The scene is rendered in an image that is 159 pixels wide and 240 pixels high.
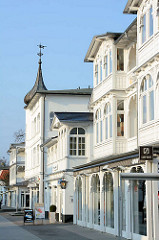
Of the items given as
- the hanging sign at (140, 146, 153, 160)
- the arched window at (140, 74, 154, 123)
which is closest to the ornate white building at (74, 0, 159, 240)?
the arched window at (140, 74, 154, 123)

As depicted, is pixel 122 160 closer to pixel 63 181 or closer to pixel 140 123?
pixel 140 123

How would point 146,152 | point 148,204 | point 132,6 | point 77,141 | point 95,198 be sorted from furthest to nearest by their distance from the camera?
1. point 77,141
2. point 95,198
3. point 132,6
4. point 148,204
5. point 146,152

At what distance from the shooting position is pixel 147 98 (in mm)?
18594

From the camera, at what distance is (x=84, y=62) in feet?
96.3

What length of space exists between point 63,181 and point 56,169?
13.5ft

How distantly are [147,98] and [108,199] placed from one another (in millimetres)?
7647

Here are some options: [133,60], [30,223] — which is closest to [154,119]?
[133,60]

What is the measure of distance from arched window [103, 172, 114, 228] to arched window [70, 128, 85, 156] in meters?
8.99

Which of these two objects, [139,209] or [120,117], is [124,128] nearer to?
[120,117]

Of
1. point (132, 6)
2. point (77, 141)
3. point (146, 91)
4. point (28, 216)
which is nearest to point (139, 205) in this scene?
point (146, 91)

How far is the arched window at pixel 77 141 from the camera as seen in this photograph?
34031mm

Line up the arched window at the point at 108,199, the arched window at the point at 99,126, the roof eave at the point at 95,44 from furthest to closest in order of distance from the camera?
the arched window at the point at 99,126 → the roof eave at the point at 95,44 → the arched window at the point at 108,199

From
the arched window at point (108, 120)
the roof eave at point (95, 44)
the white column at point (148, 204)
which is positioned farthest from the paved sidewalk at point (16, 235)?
the roof eave at point (95, 44)

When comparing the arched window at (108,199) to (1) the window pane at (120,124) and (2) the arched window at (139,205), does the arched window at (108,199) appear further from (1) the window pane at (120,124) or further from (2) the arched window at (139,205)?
(2) the arched window at (139,205)
